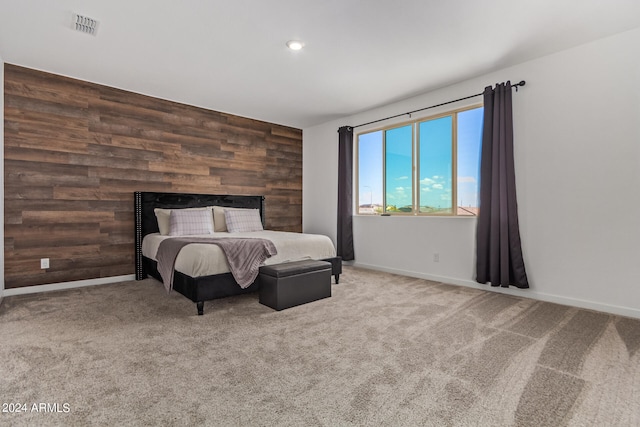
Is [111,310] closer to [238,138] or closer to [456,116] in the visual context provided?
[238,138]

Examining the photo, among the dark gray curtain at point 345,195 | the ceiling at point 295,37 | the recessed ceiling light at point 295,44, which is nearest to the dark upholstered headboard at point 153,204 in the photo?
the ceiling at point 295,37

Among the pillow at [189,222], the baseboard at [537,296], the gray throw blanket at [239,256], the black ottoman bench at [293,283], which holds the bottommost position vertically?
the baseboard at [537,296]

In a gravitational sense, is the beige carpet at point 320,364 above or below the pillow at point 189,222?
below

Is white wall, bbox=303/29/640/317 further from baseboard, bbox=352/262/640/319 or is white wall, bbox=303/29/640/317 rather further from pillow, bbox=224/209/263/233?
pillow, bbox=224/209/263/233

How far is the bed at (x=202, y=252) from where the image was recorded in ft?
9.47

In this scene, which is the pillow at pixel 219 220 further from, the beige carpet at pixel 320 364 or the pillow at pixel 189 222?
the beige carpet at pixel 320 364

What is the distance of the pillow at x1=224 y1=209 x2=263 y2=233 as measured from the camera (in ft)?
15.2

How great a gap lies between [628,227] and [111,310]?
4.72 metres

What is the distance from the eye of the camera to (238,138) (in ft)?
17.6

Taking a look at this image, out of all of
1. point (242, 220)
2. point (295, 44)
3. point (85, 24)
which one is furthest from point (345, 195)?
point (85, 24)

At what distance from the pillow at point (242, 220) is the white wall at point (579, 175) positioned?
2866mm

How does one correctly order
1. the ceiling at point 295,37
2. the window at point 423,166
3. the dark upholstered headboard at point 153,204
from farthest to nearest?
the dark upholstered headboard at point 153,204 < the window at point 423,166 < the ceiling at point 295,37

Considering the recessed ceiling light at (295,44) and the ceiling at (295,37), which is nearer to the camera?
the ceiling at (295,37)

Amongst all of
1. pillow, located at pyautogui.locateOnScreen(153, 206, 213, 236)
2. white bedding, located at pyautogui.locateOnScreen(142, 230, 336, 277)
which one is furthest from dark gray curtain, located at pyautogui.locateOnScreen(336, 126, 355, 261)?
pillow, located at pyautogui.locateOnScreen(153, 206, 213, 236)
